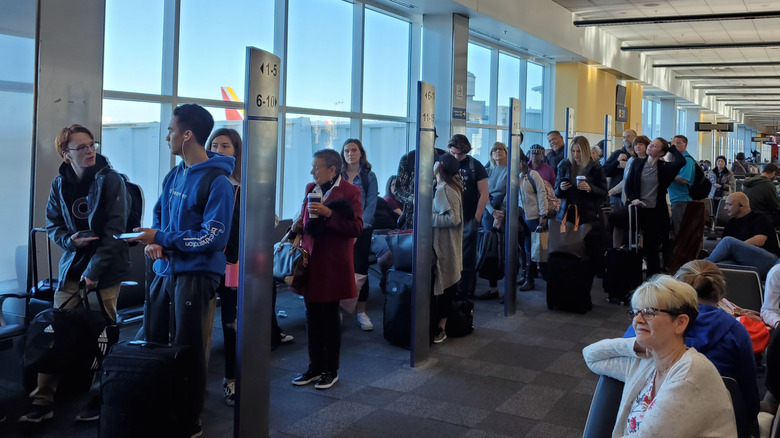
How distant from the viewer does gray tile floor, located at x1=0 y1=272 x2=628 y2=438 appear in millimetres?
3686

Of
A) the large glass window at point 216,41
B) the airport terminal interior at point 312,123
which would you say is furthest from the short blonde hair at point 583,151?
the large glass window at point 216,41

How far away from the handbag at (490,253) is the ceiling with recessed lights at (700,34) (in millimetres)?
7354

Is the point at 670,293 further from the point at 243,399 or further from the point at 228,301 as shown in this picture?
the point at 228,301

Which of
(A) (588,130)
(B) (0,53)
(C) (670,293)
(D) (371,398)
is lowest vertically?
(D) (371,398)

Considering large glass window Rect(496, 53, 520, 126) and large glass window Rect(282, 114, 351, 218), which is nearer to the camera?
large glass window Rect(282, 114, 351, 218)

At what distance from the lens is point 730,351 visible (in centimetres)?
247

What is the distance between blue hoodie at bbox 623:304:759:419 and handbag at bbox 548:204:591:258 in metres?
4.16

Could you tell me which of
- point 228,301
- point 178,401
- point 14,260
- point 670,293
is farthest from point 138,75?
point 670,293

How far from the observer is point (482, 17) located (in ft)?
35.4

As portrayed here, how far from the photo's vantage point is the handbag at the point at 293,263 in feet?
13.5

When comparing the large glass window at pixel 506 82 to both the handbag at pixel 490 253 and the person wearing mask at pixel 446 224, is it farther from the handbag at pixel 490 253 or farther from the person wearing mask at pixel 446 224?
the person wearing mask at pixel 446 224

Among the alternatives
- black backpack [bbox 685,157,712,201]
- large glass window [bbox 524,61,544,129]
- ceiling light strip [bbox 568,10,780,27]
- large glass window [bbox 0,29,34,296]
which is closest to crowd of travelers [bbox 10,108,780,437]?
black backpack [bbox 685,157,712,201]

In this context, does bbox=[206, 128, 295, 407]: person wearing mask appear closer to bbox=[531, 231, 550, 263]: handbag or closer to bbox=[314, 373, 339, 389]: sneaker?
bbox=[314, 373, 339, 389]: sneaker

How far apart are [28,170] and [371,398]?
9.17ft
